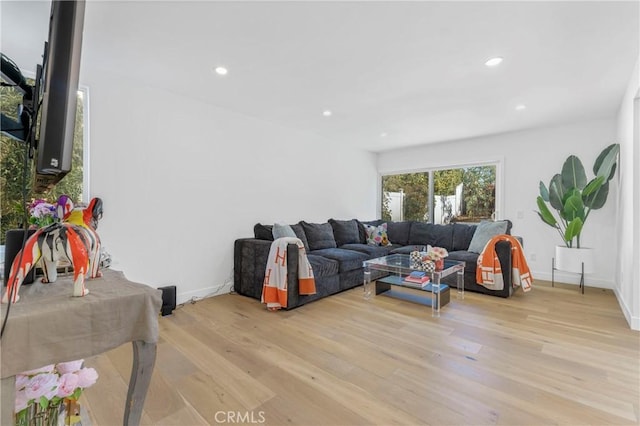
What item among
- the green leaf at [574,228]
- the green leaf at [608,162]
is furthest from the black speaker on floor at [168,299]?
the green leaf at [608,162]

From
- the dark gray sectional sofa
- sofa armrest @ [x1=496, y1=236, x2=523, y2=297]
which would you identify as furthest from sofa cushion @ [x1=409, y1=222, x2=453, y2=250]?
sofa armrest @ [x1=496, y1=236, x2=523, y2=297]

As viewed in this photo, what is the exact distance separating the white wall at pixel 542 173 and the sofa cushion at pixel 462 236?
77cm

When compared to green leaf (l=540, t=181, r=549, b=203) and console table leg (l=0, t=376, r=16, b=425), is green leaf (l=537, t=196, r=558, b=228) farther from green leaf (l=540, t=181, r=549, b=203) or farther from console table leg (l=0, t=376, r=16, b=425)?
console table leg (l=0, t=376, r=16, b=425)

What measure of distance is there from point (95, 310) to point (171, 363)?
1.37 m

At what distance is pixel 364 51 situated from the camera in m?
2.35

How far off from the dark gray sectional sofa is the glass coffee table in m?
0.32

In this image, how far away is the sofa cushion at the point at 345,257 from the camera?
3.76 metres

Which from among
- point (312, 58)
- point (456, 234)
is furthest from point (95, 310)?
point (456, 234)

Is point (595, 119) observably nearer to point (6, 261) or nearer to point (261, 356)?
point (261, 356)

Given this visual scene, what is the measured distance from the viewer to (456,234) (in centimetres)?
462

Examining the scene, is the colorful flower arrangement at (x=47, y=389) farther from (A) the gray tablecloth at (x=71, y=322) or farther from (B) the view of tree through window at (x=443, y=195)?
(B) the view of tree through window at (x=443, y=195)

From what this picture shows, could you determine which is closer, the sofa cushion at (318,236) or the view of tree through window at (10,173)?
the view of tree through window at (10,173)

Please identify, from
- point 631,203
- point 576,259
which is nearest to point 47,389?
point 631,203

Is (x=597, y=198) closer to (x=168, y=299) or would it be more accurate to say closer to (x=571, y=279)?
(x=571, y=279)
